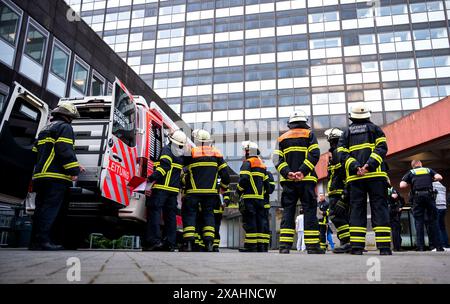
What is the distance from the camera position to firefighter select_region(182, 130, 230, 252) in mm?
6457

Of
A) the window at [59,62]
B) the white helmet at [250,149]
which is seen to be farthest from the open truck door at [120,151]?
the window at [59,62]

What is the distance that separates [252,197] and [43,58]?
7.75 m

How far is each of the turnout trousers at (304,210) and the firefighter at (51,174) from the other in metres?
3.08

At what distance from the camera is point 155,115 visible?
7.54 metres

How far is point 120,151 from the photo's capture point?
6035 millimetres

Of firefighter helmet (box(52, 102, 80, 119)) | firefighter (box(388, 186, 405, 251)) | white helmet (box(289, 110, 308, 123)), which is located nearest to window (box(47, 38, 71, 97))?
firefighter helmet (box(52, 102, 80, 119))

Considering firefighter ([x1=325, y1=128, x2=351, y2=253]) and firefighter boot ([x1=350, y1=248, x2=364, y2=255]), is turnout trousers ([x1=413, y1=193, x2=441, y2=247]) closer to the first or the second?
firefighter ([x1=325, y1=128, x2=351, y2=253])

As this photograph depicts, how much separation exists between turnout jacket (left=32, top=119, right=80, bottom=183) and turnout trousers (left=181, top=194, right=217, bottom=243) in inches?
76.3

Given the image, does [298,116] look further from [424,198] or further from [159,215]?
[424,198]

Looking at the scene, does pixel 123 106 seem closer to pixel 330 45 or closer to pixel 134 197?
pixel 134 197

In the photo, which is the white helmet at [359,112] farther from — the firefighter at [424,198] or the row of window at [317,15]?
the row of window at [317,15]

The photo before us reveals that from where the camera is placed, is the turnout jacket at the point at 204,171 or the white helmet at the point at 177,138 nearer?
the turnout jacket at the point at 204,171

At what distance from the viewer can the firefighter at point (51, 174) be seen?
5.26m
